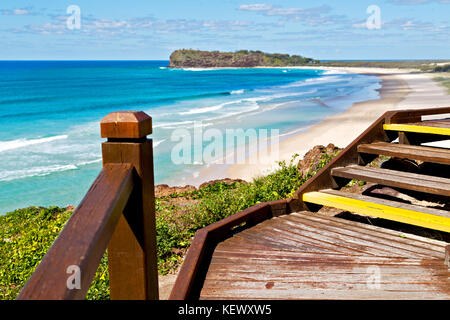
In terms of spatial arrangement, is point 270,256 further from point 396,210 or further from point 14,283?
point 14,283


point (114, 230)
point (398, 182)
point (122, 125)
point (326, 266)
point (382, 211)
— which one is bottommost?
point (326, 266)

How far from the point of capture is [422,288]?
113 inches

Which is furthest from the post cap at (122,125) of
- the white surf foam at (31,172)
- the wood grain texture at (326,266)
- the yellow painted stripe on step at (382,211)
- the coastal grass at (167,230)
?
the white surf foam at (31,172)

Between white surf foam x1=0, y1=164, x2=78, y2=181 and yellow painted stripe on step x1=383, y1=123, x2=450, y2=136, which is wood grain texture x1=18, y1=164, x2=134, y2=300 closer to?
yellow painted stripe on step x1=383, y1=123, x2=450, y2=136

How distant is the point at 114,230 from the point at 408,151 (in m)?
3.90

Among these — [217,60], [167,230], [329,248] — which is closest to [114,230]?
[329,248]

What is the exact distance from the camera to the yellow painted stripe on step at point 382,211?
3678 mm

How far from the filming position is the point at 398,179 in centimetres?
439

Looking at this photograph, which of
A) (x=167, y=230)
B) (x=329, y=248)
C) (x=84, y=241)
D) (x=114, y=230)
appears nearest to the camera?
(x=84, y=241)

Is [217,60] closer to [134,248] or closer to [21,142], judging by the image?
[21,142]

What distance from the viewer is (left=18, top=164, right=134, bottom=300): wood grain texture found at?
129 centimetres

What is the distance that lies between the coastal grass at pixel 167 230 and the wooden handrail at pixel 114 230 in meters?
2.74
